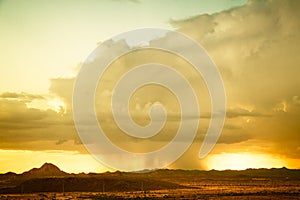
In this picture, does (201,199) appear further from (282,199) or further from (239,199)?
(282,199)

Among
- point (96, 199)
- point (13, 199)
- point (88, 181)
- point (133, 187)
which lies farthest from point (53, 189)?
point (96, 199)

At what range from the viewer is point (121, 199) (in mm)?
90625

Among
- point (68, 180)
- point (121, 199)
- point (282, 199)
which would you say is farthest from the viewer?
point (68, 180)

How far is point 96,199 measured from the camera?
304 ft

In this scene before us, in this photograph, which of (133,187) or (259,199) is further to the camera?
(133,187)

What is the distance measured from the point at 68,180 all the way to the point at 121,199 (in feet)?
217

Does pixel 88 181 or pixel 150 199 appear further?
pixel 88 181

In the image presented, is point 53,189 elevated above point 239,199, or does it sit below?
above

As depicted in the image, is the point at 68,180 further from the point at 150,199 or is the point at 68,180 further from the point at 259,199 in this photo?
the point at 259,199

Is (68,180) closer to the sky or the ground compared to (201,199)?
closer to the sky

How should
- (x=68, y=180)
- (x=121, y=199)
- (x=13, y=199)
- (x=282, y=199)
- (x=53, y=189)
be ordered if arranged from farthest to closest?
Answer: (x=68, y=180), (x=53, y=189), (x=13, y=199), (x=121, y=199), (x=282, y=199)

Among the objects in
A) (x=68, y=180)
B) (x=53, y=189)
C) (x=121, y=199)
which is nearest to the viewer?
(x=121, y=199)

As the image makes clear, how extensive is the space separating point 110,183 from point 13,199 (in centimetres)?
6036

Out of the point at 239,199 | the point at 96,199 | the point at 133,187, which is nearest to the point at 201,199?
the point at 239,199
